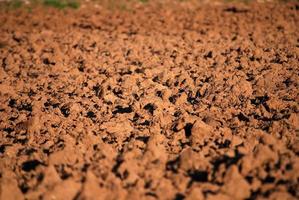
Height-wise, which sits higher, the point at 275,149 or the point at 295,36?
the point at 295,36

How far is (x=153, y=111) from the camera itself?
339 cm

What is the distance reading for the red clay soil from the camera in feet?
7.82

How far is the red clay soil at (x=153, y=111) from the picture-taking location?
2.38 meters

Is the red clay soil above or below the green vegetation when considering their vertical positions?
below

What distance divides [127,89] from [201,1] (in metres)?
5.09

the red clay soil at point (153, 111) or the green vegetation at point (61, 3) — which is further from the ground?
the green vegetation at point (61, 3)

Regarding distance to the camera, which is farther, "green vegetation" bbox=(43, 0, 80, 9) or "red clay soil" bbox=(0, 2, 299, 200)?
"green vegetation" bbox=(43, 0, 80, 9)

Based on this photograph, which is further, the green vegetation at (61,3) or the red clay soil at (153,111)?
the green vegetation at (61,3)

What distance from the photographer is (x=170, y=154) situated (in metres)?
2.75

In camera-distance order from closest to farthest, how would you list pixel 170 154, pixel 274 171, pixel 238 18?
pixel 274 171 < pixel 170 154 < pixel 238 18

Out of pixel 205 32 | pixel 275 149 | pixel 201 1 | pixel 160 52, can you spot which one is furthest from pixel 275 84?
pixel 201 1

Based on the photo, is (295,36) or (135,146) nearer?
(135,146)

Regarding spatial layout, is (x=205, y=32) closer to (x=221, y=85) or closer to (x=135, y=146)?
(x=221, y=85)

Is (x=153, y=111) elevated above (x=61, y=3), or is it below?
below
